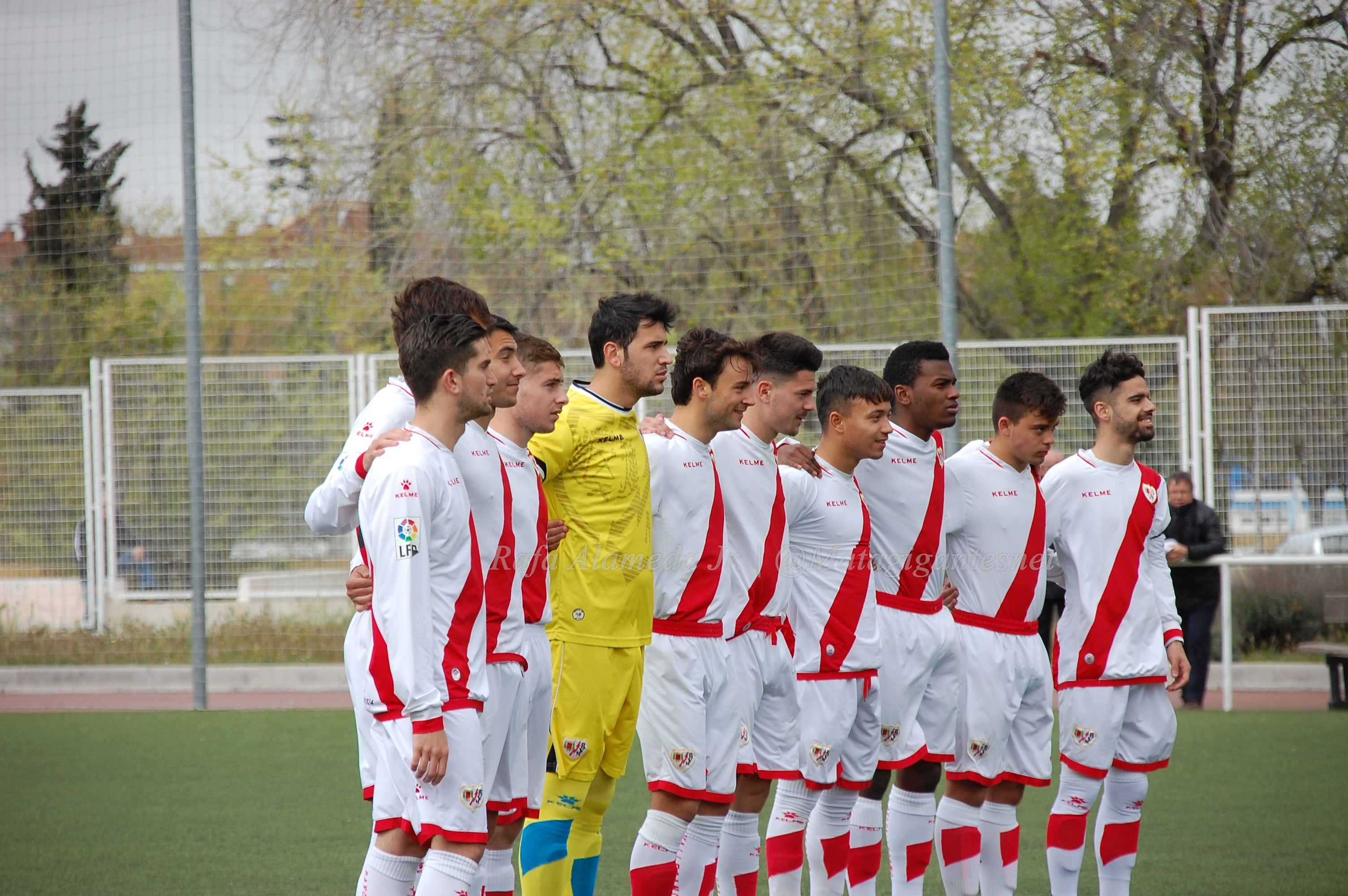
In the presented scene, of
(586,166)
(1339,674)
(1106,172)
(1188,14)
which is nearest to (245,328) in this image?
(586,166)

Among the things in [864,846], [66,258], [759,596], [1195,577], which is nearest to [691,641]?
[759,596]

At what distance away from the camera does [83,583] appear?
1166cm

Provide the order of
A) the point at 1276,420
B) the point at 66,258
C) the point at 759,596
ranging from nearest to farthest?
the point at 759,596
the point at 1276,420
the point at 66,258

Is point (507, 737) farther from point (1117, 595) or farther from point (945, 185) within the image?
point (945, 185)

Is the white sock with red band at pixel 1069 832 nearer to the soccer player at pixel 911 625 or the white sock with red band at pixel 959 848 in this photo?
the white sock with red band at pixel 959 848

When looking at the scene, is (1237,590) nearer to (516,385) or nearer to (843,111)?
(843,111)

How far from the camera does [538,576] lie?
387 centimetres

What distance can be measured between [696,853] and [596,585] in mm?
998

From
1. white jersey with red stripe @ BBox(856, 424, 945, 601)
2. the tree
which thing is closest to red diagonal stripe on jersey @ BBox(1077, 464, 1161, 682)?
white jersey with red stripe @ BBox(856, 424, 945, 601)

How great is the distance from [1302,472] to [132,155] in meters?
10.6

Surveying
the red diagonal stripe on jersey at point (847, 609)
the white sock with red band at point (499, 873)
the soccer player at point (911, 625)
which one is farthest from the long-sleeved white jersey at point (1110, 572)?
the white sock with red band at point (499, 873)

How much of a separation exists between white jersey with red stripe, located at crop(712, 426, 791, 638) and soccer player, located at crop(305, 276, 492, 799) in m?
1.16

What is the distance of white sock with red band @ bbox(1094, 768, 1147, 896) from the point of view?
15.4ft

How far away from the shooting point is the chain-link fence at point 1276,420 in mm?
10398
